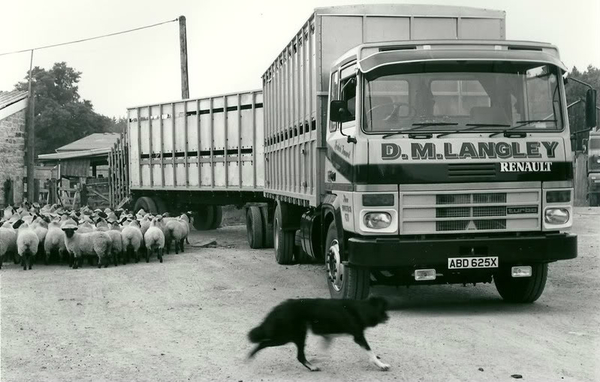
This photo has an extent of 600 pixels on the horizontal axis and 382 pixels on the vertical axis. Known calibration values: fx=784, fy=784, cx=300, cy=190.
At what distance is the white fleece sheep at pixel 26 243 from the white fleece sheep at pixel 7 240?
29 cm

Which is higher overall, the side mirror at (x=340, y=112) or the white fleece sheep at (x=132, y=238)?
the side mirror at (x=340, y=112)

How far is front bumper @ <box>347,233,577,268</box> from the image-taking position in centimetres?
803

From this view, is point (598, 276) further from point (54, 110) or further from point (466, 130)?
point (54, 110)

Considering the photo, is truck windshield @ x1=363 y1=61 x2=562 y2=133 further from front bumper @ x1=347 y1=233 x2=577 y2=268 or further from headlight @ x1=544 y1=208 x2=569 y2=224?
front bumper @ x1=347 y1=233 x2=577 y2=268

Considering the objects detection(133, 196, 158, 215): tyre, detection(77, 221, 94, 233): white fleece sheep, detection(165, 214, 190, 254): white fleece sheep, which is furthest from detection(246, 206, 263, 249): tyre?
detection(133, 196, 158, 215): tyre

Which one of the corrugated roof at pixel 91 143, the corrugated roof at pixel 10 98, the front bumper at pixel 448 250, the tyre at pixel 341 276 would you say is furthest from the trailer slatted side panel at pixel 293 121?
the corrugated roof at pixel 91 143

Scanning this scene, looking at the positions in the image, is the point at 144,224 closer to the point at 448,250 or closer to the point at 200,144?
the point at 200,144

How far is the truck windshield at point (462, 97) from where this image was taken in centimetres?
820

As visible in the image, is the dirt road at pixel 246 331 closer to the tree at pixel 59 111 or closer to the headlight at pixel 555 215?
the headlight at pixel 555 215

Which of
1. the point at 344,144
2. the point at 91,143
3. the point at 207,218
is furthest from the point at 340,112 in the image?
the point at 91,143

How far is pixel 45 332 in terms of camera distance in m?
7.94

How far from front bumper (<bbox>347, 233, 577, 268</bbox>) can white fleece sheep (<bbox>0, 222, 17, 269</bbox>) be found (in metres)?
7.75

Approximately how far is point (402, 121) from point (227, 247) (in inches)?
401

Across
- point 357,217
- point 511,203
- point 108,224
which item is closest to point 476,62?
point 511,203
